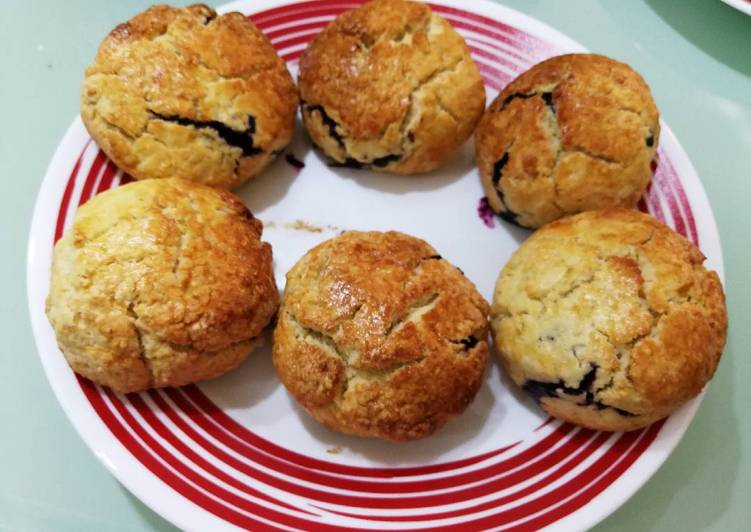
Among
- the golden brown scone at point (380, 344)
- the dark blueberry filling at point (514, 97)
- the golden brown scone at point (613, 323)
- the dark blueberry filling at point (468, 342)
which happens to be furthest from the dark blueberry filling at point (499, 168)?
the dark blueberry filling at point (468, 342)

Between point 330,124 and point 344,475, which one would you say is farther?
point 330,124

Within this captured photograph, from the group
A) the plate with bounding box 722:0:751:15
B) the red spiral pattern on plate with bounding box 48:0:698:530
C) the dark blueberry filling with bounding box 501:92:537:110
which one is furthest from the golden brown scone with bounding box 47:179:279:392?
the plate with bounding box 722:0:751:15

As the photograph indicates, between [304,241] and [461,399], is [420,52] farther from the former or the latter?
[461,399]

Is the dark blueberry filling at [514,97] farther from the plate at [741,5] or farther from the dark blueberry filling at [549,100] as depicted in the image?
the plate at [741,5]

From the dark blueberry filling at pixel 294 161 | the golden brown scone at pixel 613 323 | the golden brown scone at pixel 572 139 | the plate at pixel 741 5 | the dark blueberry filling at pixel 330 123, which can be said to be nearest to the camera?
the golden brown scone at pixel 613 323

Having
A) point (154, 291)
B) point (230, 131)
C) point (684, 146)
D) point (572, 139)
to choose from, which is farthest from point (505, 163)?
point (154, 291)

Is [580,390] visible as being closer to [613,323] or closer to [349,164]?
[613,323]
